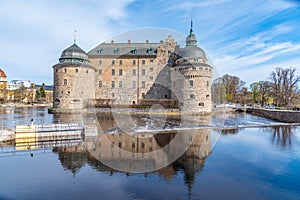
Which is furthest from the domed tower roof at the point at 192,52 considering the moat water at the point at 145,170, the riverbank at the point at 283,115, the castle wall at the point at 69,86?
the moat water at the point at 145,170

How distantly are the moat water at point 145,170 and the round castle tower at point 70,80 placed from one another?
65.8 feet

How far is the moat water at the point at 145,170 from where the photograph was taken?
6742 mm

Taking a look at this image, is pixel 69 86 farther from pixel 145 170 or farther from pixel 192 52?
pixel 145 170

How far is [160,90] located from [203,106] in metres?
10.00

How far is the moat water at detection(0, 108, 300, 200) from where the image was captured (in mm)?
6742

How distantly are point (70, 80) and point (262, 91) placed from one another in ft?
158

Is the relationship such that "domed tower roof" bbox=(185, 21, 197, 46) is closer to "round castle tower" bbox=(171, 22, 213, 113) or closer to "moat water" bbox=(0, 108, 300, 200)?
"round castle tower" bbox=(171, 22, 213, 113)

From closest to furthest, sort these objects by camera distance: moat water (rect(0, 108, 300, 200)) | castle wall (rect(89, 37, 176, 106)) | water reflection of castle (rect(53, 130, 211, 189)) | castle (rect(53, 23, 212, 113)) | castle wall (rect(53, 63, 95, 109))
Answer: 1. moat water (rect(0, 108, 300, 200))
2. water reflection of castle (rect(53, 130, 211, 189))
3. castle wall (rect(53, 63, 95, 109))
4. castle (rect(53, 23, 212, 113))
5. castle wall (rect(89, 37, 176, 106))

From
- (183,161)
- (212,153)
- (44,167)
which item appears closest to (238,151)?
(212,153)

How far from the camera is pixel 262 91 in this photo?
175 feet

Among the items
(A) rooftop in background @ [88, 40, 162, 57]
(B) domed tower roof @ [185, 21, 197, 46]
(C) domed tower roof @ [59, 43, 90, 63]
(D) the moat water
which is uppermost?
(B) domed tower roof @ [185, 21, 197, 46]

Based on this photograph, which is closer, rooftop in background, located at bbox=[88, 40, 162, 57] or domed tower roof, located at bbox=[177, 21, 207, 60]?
domed tower roof, located at bbox=[177, 21, 207, 60]

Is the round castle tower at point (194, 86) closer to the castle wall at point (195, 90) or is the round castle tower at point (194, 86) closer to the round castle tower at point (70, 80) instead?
the castle wall at point (195, 90)

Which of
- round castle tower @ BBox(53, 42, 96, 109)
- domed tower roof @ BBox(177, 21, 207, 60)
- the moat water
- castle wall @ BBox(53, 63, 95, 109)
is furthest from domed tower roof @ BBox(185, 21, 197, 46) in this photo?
the moat water
